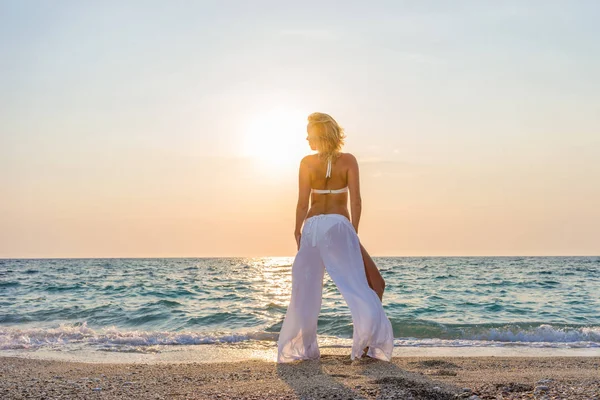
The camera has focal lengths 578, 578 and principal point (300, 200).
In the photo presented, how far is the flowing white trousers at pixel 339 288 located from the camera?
6.18 m

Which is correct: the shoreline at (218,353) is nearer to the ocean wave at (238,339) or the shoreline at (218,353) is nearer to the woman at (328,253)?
the ocean wave at (238,339)

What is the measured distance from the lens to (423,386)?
5.00 metres

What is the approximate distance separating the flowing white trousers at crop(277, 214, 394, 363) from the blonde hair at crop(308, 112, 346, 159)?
716 mm

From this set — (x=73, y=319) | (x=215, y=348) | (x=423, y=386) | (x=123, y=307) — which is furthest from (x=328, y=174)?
(x=123, y=307)

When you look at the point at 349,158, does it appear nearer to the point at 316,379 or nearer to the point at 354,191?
the point at 354,191

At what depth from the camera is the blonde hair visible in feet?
21.1

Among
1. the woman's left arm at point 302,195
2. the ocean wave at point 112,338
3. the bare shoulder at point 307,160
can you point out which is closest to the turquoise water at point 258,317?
the ocean wave at point 112,338

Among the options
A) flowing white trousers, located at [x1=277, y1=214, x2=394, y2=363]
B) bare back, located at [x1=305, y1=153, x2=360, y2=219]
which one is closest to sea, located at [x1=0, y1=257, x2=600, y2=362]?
flowing white trousers, located at [x1=277, y1=214, x2=394, y2=363]

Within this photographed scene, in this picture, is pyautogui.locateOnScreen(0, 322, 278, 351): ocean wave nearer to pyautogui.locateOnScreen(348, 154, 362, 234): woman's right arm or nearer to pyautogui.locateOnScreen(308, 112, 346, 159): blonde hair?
pyautogui.locateOnScreen(348, 154, 362, 234): woman's right arm

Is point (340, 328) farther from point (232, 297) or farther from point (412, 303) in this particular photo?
point (232, 297)

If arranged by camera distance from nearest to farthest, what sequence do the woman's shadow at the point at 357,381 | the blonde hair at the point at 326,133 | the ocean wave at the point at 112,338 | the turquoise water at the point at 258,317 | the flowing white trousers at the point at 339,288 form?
the woman's shadow at the point at 357,381 → the flowing white trousers at the point at 339,288 → the blonde hair at the point at 326,133 → the ocean wave at the point at 112,338 → the turquoise water at the point at 258,317

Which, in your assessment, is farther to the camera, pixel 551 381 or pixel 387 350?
pixel 387 350

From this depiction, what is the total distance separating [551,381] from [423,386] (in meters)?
1.18

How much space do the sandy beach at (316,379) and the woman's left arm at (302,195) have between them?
1.57m
